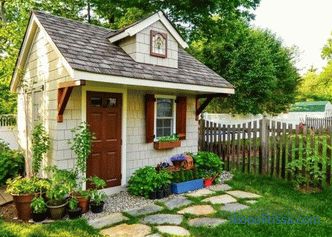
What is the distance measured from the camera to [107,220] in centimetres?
496

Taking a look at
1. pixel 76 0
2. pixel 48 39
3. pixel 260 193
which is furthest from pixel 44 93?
pixel 76 0

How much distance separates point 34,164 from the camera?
596 centimetres

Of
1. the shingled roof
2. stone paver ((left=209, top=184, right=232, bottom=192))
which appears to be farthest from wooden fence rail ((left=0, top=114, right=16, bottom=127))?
stone paver ((left=209, top=184, right=232, bottom=192))

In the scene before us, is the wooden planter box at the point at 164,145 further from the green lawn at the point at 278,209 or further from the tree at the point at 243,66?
the tree at the point at 243,66

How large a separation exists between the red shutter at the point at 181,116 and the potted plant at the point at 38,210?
13.5ft

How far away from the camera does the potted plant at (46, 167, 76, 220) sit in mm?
4984

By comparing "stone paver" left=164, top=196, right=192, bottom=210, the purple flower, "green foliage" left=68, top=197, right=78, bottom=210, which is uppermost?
the purple flower

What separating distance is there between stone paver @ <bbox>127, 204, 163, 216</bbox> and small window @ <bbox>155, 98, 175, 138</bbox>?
246 cm

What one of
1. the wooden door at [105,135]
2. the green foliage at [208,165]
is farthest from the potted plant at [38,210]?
the green foliage at [208,165]

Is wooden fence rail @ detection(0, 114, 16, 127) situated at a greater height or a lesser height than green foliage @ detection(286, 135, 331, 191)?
greater

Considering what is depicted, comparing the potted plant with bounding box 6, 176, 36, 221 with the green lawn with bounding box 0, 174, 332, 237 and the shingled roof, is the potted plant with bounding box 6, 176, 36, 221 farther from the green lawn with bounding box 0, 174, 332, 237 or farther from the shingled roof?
the shingled roof

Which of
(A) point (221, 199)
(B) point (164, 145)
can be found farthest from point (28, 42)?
(A) point (221, 199)

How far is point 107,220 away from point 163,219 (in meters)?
0.94

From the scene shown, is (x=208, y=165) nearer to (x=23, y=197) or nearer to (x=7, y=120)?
(x=23, y=197)
